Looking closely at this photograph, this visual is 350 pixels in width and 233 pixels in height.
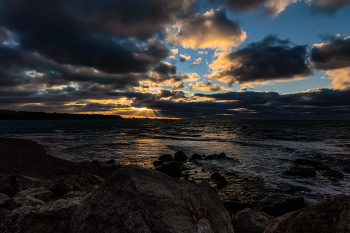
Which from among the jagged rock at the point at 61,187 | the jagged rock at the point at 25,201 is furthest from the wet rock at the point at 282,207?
the jagged rock at the point at 25,201

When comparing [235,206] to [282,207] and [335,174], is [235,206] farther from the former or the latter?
[335,174]

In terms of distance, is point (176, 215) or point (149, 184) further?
point (149, 184)

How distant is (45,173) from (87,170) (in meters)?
2.30

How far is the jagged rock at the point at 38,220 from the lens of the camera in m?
3.02

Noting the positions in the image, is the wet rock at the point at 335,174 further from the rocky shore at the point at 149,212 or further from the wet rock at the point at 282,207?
the rocky shore at the point at 149,212

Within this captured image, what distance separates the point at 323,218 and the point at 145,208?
8.17 feet

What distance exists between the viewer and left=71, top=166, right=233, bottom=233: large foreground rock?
7.90 ft

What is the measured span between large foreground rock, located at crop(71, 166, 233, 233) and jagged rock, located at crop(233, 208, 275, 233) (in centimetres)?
194

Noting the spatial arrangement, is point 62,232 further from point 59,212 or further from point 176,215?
point 176,215

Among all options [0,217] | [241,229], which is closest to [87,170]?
[0,217]

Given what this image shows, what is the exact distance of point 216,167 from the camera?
13719 mm

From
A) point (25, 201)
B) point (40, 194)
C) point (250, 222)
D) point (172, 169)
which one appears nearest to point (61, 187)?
point (40, 194)

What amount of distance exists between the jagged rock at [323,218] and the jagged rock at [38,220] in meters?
3.50

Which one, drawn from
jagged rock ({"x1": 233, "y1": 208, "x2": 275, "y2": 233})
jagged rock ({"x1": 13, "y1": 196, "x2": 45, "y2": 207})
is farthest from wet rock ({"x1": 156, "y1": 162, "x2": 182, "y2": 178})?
jagged rock ({"x1": 13, "y1": 196, "x2": 45, "y2": 207})
